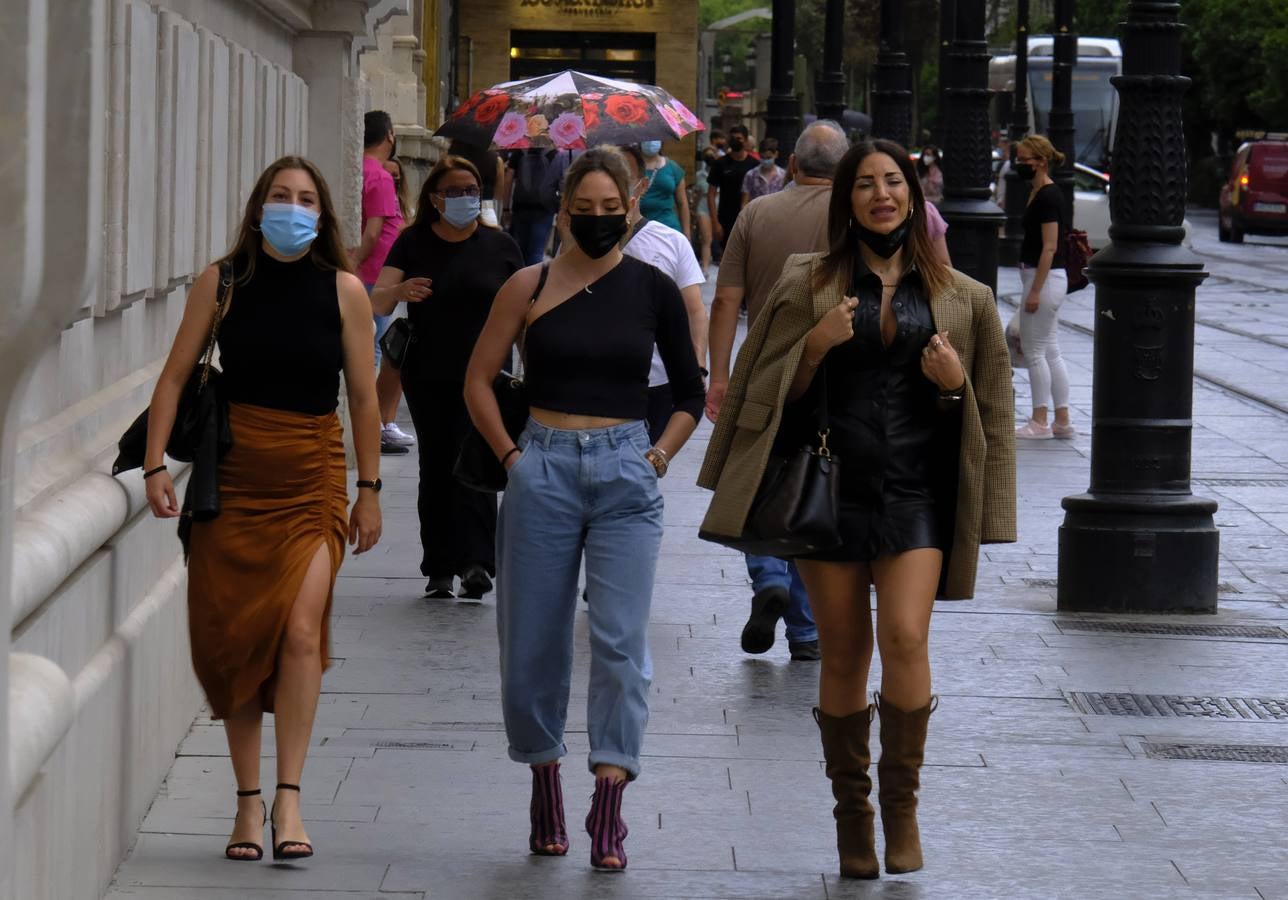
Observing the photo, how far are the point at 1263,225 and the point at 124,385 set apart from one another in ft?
149

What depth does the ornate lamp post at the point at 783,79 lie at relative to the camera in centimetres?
3004

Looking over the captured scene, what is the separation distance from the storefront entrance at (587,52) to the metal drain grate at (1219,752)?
40328mm

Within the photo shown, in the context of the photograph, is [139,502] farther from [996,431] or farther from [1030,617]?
[1030,617]

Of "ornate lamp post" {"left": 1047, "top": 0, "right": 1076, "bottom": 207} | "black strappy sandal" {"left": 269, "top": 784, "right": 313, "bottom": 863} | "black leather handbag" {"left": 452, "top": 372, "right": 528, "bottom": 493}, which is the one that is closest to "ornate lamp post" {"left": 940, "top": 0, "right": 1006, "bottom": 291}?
"black leather handbag" {"left": 452, "top": 372, "right": 528, "bottom": 493}

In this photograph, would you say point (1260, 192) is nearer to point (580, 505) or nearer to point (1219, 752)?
point (1219, 752)

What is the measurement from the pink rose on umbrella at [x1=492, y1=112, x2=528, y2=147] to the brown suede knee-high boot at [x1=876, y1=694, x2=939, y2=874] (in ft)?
20.2

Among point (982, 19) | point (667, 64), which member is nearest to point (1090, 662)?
point (982, 19)

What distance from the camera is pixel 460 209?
923 cm

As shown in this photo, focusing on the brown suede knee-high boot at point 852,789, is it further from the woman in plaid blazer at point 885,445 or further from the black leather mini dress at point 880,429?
the black leather mini dress at point 880,429

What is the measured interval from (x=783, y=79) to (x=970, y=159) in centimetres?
1281

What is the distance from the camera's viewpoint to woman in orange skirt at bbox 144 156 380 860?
571 cm

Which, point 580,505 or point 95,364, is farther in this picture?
point 95,364

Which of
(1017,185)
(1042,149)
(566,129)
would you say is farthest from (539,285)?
(1017,185)

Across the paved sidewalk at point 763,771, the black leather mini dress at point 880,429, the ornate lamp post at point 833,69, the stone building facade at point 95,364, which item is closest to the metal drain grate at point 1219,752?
the paved sidewalk at point 763,771
